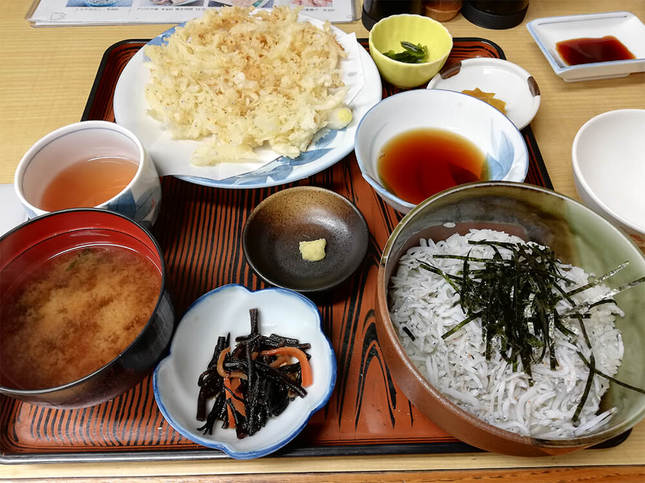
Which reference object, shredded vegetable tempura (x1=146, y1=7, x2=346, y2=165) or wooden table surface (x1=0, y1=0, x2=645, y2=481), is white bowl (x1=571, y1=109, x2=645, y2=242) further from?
shredded vegetable tempura (x1=146, y1=7, x2=346, y2=165)

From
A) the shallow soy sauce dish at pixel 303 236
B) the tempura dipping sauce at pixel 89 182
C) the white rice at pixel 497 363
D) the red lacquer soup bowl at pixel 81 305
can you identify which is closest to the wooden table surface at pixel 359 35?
the white rice at pixel 497 363

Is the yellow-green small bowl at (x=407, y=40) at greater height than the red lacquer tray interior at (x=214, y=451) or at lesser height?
greater

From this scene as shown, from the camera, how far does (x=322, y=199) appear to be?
148 centimetres

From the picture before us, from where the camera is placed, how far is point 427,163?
5.37 ft

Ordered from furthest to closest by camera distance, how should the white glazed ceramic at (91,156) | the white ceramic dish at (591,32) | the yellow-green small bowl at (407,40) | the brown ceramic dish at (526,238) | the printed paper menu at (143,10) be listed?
the printed paper menu at (143,10) < the white ceramic dish at (591,32) < the yellow-green small bowl at (407,40) < the white glazed ceramic at (91,156) < the brown ceramic dish at (526,238)

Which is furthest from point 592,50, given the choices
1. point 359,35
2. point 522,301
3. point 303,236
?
point 303,236

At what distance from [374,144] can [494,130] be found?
44cm

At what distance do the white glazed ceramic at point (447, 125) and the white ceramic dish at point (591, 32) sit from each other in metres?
0.62

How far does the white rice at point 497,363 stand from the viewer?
3.35 feet

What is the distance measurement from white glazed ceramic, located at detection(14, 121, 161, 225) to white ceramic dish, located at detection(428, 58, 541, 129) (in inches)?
46.6

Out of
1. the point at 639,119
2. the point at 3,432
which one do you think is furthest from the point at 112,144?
the point at 639,119

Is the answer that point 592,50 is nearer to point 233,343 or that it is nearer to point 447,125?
point 447,125

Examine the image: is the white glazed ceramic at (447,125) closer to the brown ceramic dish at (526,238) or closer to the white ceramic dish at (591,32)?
the brown ceramic dish at (526,238)

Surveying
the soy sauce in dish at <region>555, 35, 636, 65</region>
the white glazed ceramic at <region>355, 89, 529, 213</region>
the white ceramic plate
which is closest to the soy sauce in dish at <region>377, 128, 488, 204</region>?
the white glazed ceramic at <region>355, 89, 529, 213</region>
